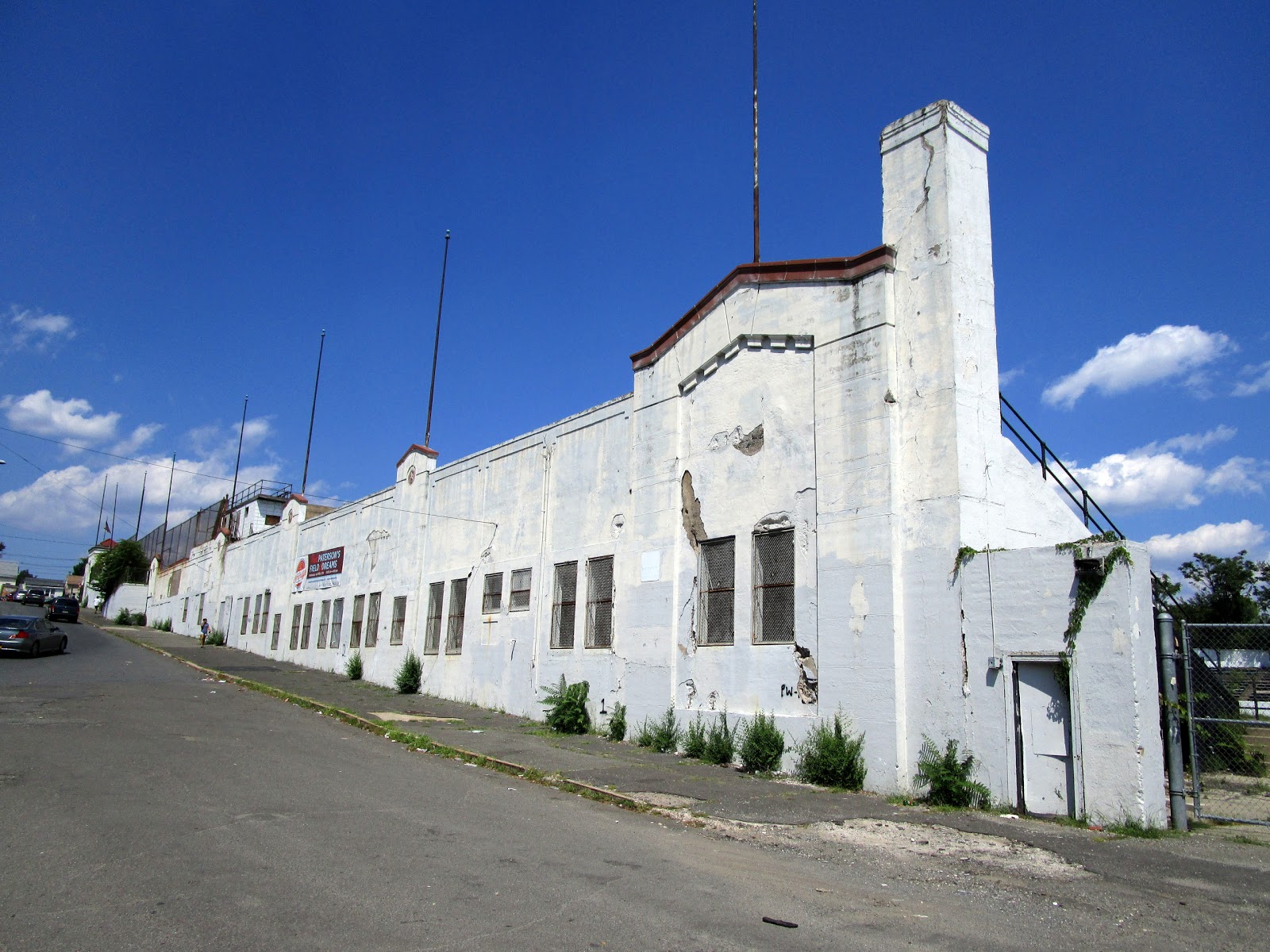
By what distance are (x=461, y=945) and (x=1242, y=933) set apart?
17.3 feet

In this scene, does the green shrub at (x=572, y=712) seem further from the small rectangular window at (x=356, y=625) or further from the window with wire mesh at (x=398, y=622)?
the small rectangular window at (x=356, y=625)

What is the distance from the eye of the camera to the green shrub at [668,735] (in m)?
14.7

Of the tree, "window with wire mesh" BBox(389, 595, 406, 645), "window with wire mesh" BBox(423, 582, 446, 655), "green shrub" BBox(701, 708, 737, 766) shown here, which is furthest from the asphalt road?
the tree

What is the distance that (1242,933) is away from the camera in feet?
19.9

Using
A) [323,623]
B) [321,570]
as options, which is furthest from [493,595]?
[321,570]

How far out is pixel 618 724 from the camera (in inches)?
631

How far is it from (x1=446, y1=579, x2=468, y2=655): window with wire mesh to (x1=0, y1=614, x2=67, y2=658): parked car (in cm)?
1517

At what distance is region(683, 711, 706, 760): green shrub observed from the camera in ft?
45.6

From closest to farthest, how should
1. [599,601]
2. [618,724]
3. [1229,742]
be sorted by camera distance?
[1229,742], [618,724], [599,601]

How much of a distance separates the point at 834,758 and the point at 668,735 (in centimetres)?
381

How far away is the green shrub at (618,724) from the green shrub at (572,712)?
2.90ft

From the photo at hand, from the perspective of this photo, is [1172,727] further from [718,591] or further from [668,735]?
[668,735]

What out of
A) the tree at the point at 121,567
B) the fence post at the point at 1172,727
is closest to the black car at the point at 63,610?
the tree at the point at 121,567

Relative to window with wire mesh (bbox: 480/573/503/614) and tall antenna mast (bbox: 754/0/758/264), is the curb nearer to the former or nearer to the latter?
window with wire mesh (bbox: 480/573/503/614)
